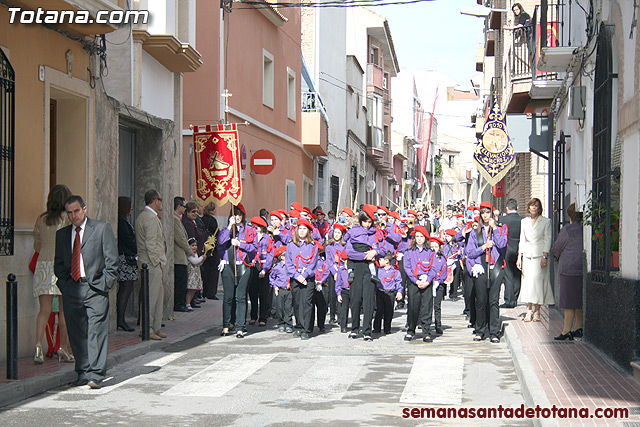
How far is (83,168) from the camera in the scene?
1267 centimetres

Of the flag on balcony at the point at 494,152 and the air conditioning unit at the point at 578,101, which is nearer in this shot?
the air conditioning unit at the point at 578,101

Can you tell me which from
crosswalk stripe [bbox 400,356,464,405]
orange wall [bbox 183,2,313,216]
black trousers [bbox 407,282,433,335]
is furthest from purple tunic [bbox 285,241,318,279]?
orange wall [bbox 183,2,313,216]

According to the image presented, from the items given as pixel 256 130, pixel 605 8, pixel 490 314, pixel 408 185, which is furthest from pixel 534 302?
pixel 408 185

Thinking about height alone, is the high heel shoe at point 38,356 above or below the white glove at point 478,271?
below

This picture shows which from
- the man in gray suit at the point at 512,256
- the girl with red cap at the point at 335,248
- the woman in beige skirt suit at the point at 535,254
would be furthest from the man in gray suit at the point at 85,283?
the man in gray suit at the point at 512,256

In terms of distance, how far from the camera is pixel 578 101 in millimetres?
13602

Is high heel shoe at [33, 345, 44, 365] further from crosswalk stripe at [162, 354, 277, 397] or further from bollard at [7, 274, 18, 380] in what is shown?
crosswalk stripe at [162, 354, 277, 397]

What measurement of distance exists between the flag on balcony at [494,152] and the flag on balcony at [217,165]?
18.7 feet

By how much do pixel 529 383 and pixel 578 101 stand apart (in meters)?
6.18

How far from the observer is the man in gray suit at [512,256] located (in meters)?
16.6

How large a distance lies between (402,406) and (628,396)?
201 cm

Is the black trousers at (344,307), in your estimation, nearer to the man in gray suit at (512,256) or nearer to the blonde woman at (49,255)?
the man in gray suit at (512,256)

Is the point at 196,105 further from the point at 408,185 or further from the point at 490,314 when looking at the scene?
the point at 408,185

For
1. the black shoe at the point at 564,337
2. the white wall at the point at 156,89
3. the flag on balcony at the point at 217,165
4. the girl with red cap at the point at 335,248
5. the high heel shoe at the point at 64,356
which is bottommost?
the black shoe at the point at 564,337
